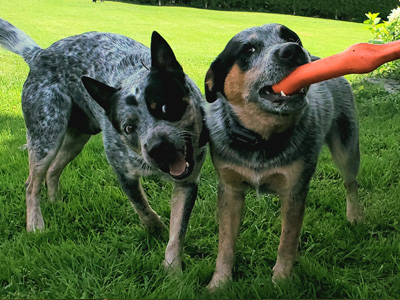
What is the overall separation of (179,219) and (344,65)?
55.7 inches

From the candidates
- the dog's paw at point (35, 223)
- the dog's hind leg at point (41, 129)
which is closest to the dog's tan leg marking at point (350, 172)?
the dog's hind leg at point (41, 129)

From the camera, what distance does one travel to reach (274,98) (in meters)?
2.26

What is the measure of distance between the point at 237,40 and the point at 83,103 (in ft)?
4.92

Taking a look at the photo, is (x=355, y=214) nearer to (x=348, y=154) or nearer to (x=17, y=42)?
(x=348, y=154)

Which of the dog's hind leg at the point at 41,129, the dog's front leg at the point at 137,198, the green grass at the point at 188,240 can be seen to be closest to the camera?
the green grass at the point at 188,240

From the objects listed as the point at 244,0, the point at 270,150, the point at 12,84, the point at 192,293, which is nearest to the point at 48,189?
the point at 192,293

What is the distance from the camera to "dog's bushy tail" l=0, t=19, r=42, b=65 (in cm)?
371

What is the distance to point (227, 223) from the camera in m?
2.73

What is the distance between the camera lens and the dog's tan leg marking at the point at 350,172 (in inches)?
127

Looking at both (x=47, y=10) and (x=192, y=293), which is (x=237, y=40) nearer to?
(x=192, y=293)

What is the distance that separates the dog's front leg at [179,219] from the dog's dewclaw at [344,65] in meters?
1.01

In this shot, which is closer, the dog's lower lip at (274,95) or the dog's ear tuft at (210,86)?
the dog's lower lip at (274,95)

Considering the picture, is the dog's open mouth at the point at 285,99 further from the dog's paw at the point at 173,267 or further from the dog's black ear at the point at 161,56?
the dog's paw at the point at 173,267

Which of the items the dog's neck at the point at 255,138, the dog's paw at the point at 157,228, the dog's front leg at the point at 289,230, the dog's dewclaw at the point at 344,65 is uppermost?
the dog's dewclaw at the point at 344,65
